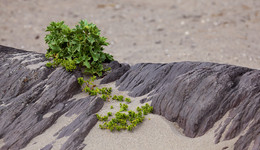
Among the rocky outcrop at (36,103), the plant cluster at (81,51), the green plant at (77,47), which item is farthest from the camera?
the green plant at (77,47)

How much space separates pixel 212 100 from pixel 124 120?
1631 millimetres

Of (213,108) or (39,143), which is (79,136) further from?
(213,108)

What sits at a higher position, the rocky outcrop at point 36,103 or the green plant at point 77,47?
the green plant at point 77,47

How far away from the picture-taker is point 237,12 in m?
17.6

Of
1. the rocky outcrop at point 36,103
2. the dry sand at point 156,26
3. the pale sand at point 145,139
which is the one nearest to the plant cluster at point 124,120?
the pale sand at point 145,139

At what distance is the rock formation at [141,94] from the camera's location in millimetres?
5328

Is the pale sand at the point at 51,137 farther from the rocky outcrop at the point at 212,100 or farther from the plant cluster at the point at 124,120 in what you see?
the rocky outcrop at the point at 212,100

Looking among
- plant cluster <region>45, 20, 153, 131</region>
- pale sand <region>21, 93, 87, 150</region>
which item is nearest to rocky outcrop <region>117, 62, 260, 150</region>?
plant cluster <region>45, 20, 153, 131</region>

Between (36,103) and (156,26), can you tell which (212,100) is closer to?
(36,103)

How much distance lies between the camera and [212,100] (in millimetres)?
5480

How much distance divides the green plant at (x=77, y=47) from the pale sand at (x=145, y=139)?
140cm

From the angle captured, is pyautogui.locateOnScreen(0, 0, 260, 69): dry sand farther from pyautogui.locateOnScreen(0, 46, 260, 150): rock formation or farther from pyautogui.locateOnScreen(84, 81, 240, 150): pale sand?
pyautogui.locateOnScreen(84, 81, 240, 150): pale sand

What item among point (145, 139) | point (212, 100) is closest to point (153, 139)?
point (145, 139)

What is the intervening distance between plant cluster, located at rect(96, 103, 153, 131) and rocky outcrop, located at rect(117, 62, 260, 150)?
1.32 feet
